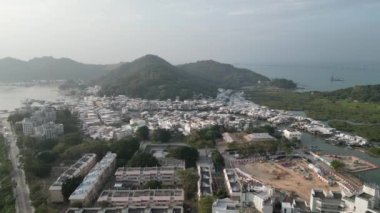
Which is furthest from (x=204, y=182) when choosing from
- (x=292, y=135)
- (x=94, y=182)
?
(x=292, y=135)

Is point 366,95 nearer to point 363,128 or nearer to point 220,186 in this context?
point 363,128

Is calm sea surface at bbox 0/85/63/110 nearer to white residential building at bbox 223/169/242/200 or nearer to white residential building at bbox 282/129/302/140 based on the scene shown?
white residential building at bbox 282/129/302/140

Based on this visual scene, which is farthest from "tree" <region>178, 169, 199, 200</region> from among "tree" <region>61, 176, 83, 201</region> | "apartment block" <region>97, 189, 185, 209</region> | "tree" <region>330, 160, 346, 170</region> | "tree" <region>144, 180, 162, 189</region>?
"tree" <region>330, 160, 346, 170</region>

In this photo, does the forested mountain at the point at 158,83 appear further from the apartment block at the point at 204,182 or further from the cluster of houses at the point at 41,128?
the apartment block at the point at 204,182

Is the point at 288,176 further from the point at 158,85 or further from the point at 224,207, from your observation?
the point at 158,85

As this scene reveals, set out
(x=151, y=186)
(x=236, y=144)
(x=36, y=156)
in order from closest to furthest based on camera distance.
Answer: (x=151, y=186)
(x=36, y=156)
(x=236, y=144)

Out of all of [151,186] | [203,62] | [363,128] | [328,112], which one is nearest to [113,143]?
[151,186]
